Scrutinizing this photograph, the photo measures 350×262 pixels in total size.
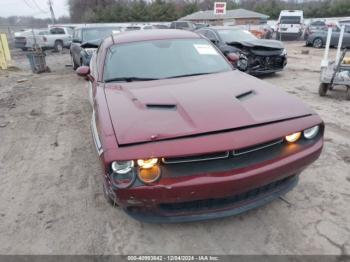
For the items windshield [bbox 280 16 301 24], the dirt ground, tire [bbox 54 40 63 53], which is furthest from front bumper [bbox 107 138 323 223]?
windshield [bbox 280 16 301 24]

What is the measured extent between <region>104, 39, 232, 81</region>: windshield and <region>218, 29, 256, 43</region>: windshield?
6.12m

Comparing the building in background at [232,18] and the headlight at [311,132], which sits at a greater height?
the headlight at [311,132]

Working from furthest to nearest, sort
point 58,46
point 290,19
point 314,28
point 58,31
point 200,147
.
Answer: point 290,19 < point 314,28 < point 58,31 < point 58,46 < point 200,147

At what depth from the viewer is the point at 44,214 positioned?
3.03 metres

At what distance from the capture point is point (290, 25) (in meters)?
25.7

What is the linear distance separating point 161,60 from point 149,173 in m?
1.83

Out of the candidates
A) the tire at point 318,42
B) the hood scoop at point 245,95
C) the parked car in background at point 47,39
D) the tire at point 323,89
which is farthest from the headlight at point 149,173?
the parked car in background at point 47,39

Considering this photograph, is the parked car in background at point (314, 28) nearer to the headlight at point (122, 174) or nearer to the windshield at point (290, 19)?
the windshield at point (290, 19)

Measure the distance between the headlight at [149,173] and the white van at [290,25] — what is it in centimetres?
2625

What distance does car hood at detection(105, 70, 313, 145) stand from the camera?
233 cm

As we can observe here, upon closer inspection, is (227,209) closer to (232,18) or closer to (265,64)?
(265,64)

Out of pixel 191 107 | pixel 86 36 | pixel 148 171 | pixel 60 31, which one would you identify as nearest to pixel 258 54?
pixel 86 36

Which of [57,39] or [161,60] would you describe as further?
[57,39]

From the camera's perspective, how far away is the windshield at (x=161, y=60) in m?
3.55
